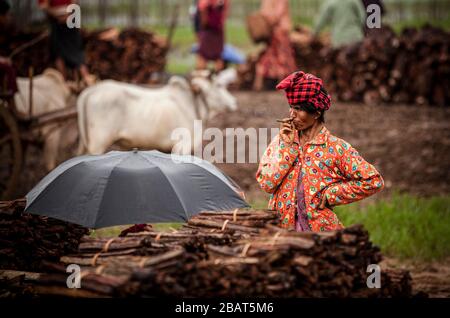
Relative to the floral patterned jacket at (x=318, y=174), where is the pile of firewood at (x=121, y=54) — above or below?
above

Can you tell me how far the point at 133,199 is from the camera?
5410 mm

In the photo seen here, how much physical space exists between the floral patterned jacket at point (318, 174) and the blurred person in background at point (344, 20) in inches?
491

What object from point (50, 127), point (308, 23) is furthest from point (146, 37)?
point (308, 23)

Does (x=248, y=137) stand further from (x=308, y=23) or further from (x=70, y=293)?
(x=308, y=23)

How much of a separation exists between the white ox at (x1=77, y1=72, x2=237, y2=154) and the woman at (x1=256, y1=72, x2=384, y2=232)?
5.42m

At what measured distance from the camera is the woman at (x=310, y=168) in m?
5.35

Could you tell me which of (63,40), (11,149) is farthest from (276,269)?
(63,40)

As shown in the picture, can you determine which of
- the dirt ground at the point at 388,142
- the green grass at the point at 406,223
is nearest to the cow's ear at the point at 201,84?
the dirt ground at the point at 388,142

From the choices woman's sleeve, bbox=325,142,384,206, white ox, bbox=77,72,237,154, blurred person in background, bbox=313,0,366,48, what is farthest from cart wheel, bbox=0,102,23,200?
blurred person in background, bbox=313,0,366,48

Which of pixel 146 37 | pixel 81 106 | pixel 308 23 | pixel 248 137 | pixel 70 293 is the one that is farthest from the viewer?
pixel 308 23

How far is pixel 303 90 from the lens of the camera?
17.5ft

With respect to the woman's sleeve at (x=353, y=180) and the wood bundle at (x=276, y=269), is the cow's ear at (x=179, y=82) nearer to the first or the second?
the woman's sleeve at (x=353, y=180)

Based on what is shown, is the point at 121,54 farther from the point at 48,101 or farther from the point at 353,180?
the point at 353,180
